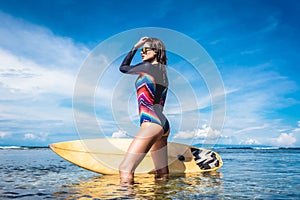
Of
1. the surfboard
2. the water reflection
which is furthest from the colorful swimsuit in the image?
the surfboard

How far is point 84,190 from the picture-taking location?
17.6 feet

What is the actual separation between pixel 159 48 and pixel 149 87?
95cm

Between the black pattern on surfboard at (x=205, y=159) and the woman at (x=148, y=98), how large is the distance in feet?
9.58

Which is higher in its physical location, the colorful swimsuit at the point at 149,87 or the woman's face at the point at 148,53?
the woman's face at the point at 148,53

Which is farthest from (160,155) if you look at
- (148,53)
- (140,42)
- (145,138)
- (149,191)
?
(140,42)

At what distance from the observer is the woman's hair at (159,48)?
618 cm

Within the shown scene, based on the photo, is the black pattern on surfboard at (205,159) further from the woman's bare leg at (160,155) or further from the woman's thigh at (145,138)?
the woman's thigh at (145,138)

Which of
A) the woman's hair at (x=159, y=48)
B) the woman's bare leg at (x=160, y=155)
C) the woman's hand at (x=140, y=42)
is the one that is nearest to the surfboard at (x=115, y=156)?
the woman's bare leg at (x=160, y=155)

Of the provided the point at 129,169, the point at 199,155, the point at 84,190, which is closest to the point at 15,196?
the point at 84,190

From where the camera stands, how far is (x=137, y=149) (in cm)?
570

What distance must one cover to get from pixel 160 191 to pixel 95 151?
3512 mm

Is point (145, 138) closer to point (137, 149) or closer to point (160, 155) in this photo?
point (137, 149)

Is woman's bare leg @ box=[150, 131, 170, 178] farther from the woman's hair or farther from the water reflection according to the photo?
the woman's hair

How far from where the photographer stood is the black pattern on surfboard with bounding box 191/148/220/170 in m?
8.87
